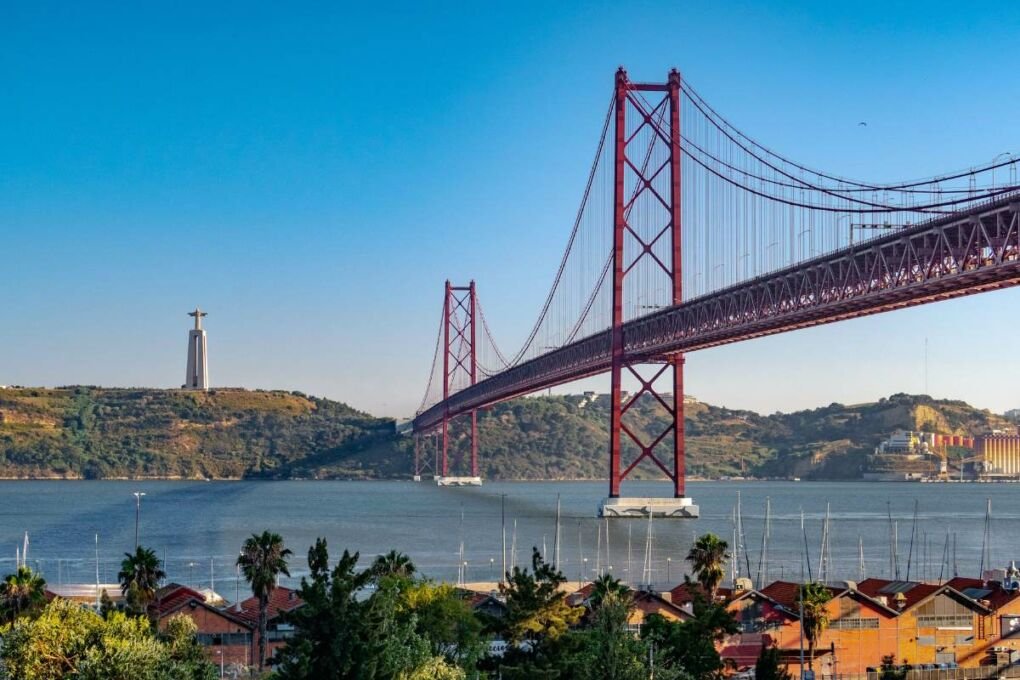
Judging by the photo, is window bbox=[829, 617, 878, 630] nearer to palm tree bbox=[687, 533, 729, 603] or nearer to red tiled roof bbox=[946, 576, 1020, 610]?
palm tree bbox=[687, 533, 729, 603]

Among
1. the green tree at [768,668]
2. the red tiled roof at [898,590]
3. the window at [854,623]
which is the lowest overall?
the green tree at [768,668]

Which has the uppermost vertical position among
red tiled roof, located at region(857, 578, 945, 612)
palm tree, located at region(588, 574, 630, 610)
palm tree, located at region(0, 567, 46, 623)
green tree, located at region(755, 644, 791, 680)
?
palm tree, located at region(588, 574, 630, 610)

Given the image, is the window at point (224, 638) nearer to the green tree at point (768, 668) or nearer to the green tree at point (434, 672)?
the green tree at point (434, 672)

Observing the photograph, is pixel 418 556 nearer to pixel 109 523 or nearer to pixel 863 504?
pixel 109 523

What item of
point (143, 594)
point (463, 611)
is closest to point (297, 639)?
point (463, 611)

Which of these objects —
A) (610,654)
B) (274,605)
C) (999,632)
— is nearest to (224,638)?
(274,605)

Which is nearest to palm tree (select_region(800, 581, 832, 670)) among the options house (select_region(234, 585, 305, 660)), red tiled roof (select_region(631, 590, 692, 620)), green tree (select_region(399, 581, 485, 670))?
red tiled roof (select_region(631, 590, 692, 620))

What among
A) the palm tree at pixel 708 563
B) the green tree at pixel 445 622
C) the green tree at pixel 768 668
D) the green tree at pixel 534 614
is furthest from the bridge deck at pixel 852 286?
the green tree at pixel 445 622
